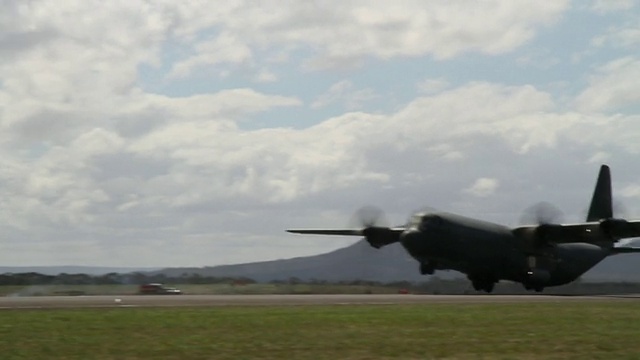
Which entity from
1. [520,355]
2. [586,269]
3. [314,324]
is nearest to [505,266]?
[586,269]

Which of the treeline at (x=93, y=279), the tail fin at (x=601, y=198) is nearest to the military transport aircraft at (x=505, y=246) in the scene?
the tail fin at (x=601, y=198)

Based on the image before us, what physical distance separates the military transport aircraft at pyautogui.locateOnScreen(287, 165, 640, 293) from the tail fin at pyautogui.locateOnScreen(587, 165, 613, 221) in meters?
4.56

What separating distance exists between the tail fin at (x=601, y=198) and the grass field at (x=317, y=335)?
46.4 metres

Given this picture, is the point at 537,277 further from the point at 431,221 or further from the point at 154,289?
the point at 154,289

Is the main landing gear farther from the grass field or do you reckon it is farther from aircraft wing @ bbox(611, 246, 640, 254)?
the grass field

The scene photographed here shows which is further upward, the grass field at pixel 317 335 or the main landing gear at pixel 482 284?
the main landing gear at pixel 482 284

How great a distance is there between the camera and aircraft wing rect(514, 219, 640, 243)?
61.5 metres

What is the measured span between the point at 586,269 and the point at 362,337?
5320cm

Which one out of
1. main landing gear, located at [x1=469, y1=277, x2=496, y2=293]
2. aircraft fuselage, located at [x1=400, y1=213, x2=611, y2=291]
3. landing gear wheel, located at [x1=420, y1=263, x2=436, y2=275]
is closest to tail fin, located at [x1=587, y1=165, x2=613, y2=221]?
aircraft fuselage, located at [x1=400, y1=213, x2=611, y2=291]

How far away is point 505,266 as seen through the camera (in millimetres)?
65812

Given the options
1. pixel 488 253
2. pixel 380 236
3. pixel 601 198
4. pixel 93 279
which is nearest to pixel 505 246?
pixel 488 253

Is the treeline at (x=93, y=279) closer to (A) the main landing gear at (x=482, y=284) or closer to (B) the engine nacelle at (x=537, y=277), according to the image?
(A) the main landing gear at (x=482, y=284)

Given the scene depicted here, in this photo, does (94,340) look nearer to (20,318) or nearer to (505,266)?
(20,318)

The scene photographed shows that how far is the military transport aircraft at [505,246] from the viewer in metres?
61.6
